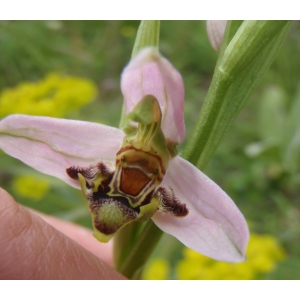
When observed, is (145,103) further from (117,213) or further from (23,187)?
(23,187)

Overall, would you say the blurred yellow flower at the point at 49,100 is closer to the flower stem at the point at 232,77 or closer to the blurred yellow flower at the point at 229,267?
the blurred yellow flower at the point at 229,267

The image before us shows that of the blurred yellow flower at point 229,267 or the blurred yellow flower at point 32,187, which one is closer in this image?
the blurred yellow flower at point 229,267

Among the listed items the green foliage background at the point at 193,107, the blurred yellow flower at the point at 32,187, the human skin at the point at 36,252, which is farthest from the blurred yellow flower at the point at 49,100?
the human skin at the point at 36,252

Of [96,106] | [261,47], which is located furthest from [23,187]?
[261,47]

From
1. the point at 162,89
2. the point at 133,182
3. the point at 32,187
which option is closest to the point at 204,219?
the point at 133,182

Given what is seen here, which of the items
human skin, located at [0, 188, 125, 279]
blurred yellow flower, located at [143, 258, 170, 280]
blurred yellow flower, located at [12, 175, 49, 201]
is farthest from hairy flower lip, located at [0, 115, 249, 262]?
blurred yellow flower, located at [12, 175, 49, 201]

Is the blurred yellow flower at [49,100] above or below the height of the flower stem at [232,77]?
below

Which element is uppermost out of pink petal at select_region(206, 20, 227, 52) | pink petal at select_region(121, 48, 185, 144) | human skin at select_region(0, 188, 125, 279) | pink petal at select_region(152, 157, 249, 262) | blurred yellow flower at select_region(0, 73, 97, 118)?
pink petal at select_region(206, 20, 227, 52)

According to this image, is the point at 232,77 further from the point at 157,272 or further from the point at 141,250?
the point at 157,272

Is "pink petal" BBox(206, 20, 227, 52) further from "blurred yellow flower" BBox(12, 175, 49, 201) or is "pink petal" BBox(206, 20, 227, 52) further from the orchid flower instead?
"blurred yellow flower" BBox(12, 175, 49, 201)
